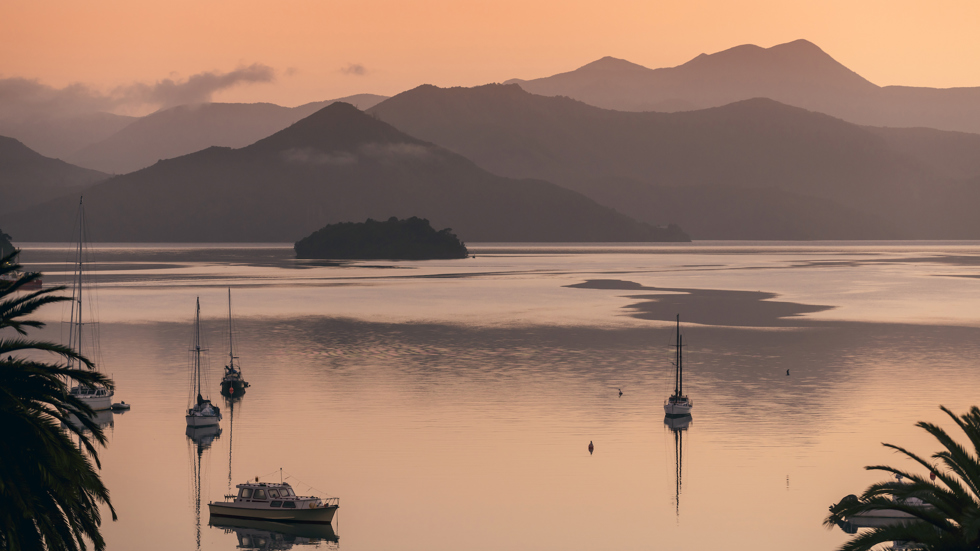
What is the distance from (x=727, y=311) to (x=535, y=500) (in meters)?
84.6

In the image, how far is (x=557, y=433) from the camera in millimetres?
48281

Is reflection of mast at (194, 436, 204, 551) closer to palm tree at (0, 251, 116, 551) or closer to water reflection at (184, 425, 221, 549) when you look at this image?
water reflection at (184, 425, 221, 549)

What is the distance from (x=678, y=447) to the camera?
46250mm

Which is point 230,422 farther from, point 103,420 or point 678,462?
point 678,462

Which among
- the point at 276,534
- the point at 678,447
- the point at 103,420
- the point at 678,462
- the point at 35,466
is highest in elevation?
the point at 35,466

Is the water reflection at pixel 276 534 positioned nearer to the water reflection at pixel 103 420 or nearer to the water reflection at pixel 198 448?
the water reflection at pixel 198 448

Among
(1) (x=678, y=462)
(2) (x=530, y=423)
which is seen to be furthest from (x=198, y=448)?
(1) (x=678, y=462)

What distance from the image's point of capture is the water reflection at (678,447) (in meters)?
38.3

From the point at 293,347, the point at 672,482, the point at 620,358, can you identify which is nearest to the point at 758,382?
the point at 620,358

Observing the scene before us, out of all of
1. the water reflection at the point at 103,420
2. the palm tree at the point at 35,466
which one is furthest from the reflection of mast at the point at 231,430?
the palm tree at the point at 35,466

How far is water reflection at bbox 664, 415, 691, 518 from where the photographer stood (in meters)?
38.3

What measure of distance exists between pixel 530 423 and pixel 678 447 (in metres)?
7.77

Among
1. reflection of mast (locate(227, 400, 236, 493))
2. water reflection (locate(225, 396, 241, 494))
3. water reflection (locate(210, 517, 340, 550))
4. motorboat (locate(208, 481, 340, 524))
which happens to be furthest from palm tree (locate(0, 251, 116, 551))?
reflection of mast (locate(227, 400, 236, 493))

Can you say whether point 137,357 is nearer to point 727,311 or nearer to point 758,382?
point 758,382
